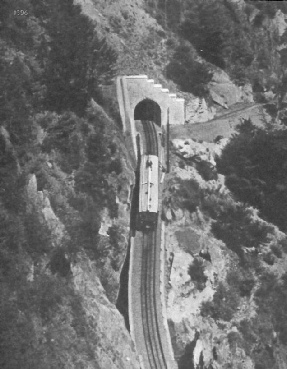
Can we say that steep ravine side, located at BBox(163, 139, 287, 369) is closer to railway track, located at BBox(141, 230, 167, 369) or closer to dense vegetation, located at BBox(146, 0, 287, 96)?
railway track, located at BBox(141, 230, 167, 369)

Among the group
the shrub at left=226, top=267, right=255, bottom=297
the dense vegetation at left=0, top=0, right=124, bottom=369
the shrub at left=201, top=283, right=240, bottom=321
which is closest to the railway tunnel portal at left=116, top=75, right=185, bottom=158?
the dense vegetation at left=0, top=0, right=124, bottom=369

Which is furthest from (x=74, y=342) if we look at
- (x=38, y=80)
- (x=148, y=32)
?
(x=148, y=32)

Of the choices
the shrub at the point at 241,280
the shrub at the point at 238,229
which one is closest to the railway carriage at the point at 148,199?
the shrub at the point at 238,229

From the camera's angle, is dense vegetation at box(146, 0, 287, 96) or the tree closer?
the tree

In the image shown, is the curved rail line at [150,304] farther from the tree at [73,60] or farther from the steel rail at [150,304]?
the tree at [73,60]

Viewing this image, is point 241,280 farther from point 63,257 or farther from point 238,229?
point 63,257

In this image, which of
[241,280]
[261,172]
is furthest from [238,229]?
[261,172]

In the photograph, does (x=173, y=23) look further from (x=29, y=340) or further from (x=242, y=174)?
(x=29, y=340)
